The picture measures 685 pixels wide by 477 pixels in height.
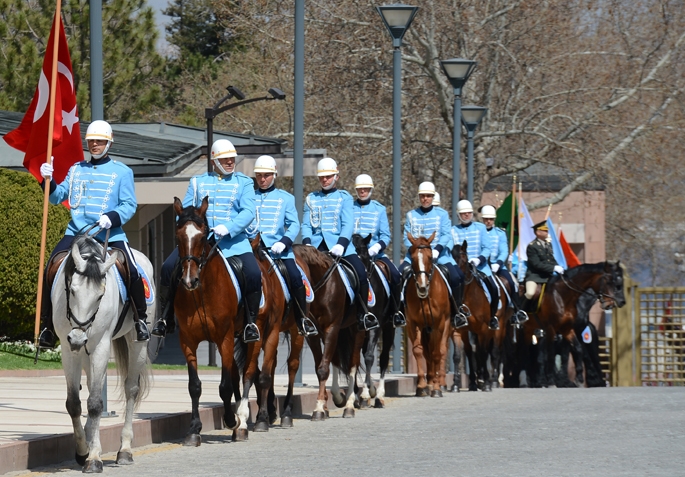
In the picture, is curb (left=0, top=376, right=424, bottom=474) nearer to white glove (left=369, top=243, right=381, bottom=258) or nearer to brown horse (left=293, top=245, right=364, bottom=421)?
brown horse (left=293, top=245, right=364, bottom=421)

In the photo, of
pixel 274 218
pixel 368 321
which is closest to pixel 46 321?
pixel 274 218

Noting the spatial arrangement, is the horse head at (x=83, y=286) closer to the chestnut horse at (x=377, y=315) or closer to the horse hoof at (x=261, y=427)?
the horse hoof at (x=261, y=427)

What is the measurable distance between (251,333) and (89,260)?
2.99 metres

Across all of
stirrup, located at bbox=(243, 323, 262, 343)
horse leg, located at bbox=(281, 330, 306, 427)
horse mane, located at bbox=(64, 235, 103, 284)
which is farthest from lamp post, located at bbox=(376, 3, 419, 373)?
horse mane, located at bbox=(64, 235, 103, 284)

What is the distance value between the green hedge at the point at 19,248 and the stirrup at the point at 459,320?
6786 mm

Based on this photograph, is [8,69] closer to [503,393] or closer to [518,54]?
[518,54]

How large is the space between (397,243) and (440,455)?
1431 cm

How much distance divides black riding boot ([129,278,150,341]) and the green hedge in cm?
1206

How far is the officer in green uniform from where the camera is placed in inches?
1157

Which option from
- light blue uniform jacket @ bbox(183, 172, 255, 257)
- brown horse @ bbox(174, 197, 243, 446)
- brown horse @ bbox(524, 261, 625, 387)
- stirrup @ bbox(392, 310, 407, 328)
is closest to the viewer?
brown horse @ bbox(174, 197, 243, 446)

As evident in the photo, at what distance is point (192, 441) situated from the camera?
45.8 feet

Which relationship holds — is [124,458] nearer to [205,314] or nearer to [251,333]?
[205,314]

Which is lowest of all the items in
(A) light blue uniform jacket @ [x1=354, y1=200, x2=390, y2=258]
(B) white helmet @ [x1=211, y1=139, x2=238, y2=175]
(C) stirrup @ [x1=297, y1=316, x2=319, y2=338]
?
(C) stirrup @ [x1=297, y1=316, x2=319, y2=338]

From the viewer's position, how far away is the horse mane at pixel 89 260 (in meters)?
11.8
